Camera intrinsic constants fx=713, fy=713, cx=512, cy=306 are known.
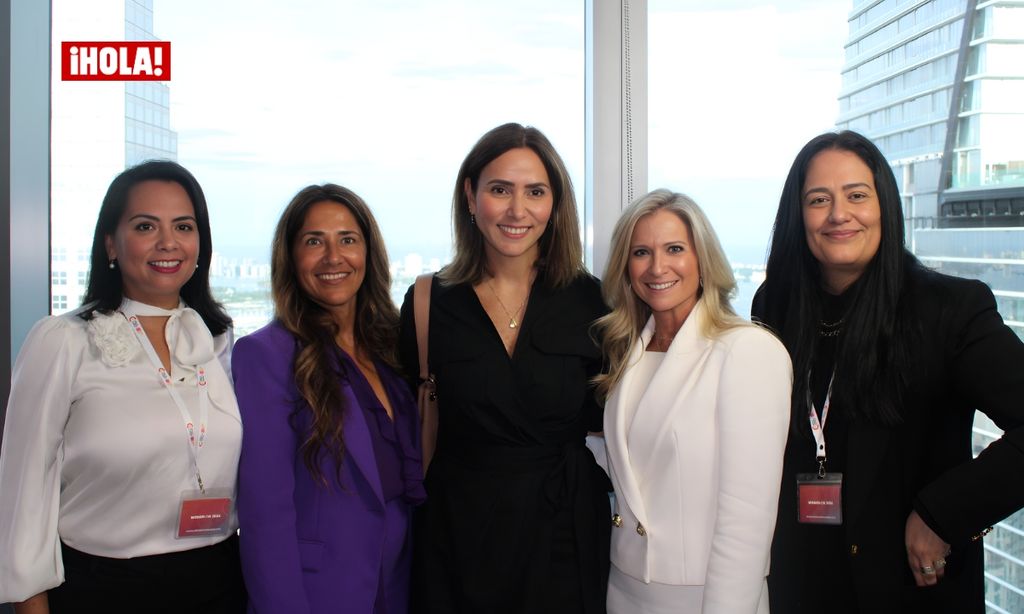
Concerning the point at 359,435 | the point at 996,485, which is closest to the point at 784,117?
the point at 996,485

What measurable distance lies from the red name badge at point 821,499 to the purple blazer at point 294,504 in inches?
45.3

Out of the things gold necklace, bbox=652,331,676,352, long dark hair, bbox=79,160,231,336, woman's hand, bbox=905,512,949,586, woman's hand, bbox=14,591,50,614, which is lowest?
woman's hand, bbox=14,591,50,614

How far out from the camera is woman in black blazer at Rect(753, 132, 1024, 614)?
5.71ft

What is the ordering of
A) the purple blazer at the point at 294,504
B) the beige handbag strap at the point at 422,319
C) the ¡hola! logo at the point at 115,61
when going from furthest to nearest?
the ¡hola! logo at the point at 115,61, the beige handbag strap at the point at 422,319, the purple blazer at the point at 294,504

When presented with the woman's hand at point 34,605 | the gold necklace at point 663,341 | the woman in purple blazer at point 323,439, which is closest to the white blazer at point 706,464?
the gold necklace at point 663,341

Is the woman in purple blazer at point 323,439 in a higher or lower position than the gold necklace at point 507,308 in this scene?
lower

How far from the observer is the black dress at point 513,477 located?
6.73 ft

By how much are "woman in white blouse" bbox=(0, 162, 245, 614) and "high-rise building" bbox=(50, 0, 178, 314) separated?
106 cm

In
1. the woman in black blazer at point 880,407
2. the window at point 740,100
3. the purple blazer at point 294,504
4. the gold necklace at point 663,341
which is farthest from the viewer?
the window at point 740,100

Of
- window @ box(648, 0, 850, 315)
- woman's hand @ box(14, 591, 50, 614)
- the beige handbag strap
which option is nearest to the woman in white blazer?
the beige handbag strap

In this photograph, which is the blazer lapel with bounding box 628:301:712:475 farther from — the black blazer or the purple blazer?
the purple blazer

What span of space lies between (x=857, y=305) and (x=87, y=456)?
6.76 ft

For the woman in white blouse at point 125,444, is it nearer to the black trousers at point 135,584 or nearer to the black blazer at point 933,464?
the black trousers at point 135,584

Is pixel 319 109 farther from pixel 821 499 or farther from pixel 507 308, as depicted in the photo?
pixel 821 499
